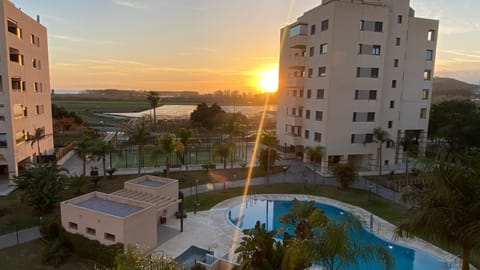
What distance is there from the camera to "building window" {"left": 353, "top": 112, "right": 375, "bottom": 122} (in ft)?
104

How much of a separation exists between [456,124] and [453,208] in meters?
34.5

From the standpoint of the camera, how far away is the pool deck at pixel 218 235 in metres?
15.7

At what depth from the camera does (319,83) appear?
1280 inches

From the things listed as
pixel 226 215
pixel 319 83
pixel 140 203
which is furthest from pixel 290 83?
pixel 140 203

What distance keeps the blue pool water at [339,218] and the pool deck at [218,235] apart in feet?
1.33

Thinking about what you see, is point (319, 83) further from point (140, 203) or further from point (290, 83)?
point (140, 203)

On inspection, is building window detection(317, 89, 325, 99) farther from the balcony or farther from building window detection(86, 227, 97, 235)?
building window detection(86, 227, 97, 235)

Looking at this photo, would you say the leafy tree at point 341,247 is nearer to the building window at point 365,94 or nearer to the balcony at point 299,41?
the building window at point 365,94

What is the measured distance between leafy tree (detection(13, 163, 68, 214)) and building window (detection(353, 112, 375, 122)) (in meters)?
26.8

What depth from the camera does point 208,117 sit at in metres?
53.5

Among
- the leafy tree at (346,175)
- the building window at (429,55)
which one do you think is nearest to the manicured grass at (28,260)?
the leafy tree at (346,175)

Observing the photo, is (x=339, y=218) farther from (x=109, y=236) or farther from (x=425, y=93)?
(x=425, y=93)

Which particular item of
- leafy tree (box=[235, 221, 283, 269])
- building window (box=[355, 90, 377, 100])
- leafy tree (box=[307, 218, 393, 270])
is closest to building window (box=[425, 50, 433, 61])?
building window (box=[355, 90, 377, 100])

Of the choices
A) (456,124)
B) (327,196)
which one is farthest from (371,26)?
(327,196)
